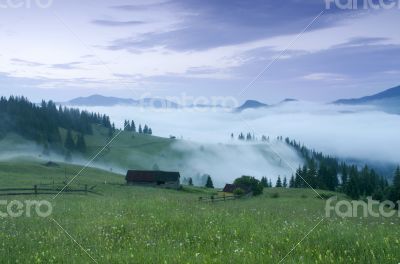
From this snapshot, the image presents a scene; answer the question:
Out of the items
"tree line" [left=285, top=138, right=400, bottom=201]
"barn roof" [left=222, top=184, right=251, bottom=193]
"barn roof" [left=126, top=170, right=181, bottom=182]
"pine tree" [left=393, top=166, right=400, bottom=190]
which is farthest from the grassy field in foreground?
"barn roof" [left=126, top=170, right=181, bottom=182]

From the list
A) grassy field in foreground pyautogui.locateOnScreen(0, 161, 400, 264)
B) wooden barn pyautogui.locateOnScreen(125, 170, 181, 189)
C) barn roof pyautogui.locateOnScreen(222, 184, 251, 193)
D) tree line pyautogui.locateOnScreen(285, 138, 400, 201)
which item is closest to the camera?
grassy field in foreground pyautogui.locateOnScreen(0, 161, 400, 264)

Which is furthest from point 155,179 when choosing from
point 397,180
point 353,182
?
point 397,180

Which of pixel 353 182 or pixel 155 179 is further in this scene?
pixel 353 182

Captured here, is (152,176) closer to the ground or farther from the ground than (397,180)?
closer to the ground

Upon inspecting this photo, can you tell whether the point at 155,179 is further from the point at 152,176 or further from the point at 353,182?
the point at 353,182

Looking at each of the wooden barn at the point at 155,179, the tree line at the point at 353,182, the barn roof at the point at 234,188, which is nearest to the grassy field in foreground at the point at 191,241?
the barn roof at the point at 234,188

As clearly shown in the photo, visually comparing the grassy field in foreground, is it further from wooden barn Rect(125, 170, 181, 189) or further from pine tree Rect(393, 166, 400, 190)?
wooden barn Rect(125, 170, 181, 189)

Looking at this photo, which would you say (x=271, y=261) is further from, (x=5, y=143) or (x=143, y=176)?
(x=5, y=143)

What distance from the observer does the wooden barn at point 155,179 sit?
353ft

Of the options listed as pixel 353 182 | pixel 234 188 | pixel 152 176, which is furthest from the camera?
pixel 353 182

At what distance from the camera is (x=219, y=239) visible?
12.1 m

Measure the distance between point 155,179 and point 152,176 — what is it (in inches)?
72.1

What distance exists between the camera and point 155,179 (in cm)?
10881

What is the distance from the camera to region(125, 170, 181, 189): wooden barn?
108 m
